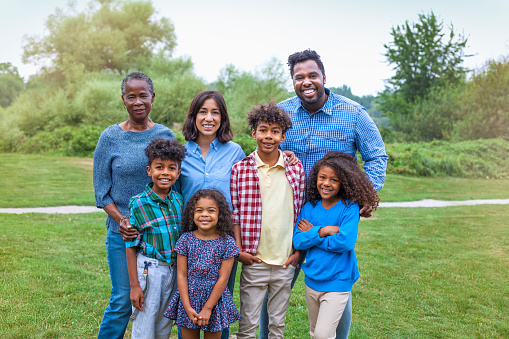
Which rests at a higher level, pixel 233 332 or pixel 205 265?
pixel 205 265

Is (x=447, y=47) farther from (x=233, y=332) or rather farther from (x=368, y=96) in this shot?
(x=233, y=332)

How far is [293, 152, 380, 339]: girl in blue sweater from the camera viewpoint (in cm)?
254

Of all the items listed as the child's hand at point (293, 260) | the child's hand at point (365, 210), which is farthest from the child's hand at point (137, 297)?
the child's hand at point (365, 210)

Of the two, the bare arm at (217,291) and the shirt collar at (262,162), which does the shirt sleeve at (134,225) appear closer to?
the bare arm at (217,291)

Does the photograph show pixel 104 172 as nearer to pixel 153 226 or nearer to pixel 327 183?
pixel 153 226

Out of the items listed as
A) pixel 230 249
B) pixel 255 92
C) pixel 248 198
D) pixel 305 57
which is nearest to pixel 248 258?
pixel 230 249

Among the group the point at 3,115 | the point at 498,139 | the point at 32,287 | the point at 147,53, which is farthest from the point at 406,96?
the point at 32,287

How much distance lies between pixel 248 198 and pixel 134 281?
83cm

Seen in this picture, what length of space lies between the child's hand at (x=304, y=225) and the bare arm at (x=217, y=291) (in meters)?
0.47

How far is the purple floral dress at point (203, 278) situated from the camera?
8.04ft

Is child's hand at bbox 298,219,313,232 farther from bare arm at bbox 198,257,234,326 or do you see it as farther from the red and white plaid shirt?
bare arm at bbox 198,257,234,326

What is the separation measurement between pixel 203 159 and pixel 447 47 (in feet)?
84.0

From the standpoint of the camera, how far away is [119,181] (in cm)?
268

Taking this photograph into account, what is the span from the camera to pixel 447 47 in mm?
24547
